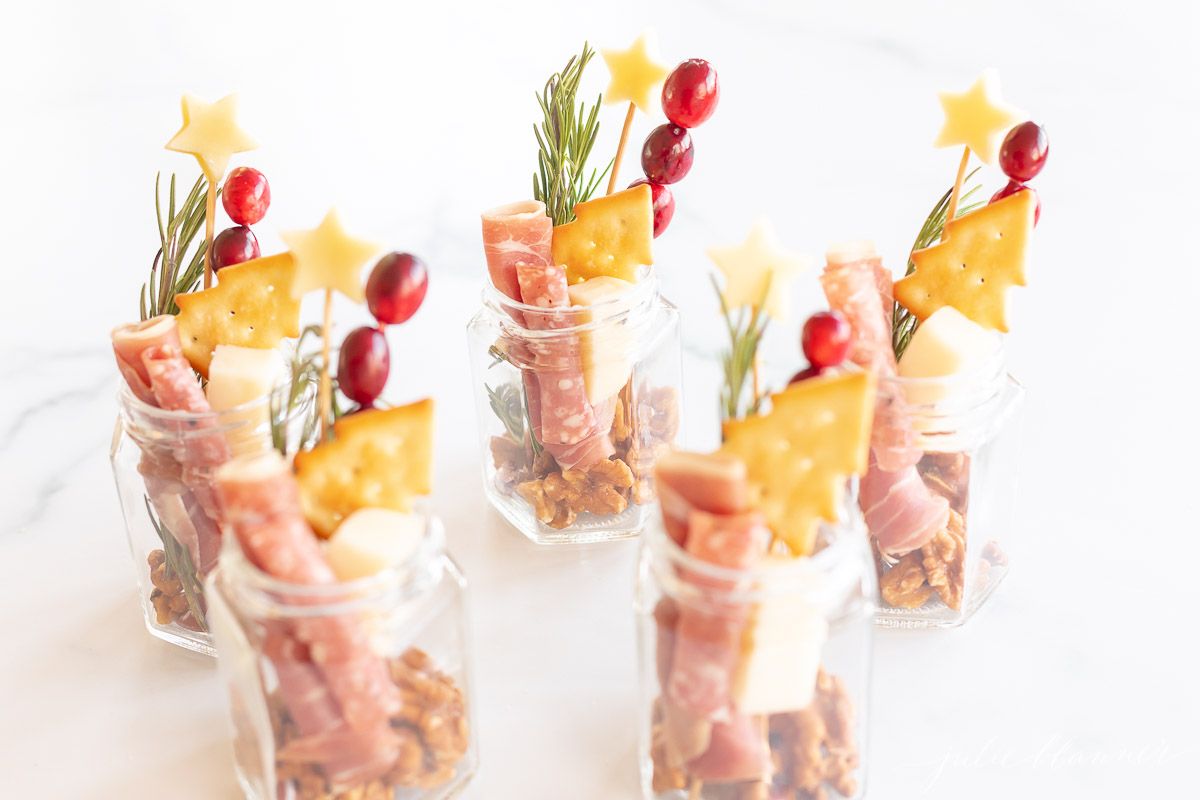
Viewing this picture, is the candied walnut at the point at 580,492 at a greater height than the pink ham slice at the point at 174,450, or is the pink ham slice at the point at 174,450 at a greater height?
the pink ham slice at the point at 174,450

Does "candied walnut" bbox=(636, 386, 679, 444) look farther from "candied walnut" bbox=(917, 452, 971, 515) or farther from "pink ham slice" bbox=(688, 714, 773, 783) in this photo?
"pink ham slice" bbox=(688, 714, 773, 783)

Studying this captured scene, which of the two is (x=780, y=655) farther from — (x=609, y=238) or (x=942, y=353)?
(x=609, y=238)

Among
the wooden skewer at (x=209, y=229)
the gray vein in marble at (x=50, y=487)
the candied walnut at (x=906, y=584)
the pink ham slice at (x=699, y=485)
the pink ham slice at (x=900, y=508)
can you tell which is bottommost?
the candied walnut at (x=906, y=584)

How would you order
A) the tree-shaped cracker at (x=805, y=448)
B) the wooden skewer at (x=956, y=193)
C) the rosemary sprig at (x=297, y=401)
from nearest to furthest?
1. the tree-shaped cracker at (x=805, y=448)
2. the rosemary sprig at (x=297, y=401)
3. the wooden skewer at (x=956, y=193)

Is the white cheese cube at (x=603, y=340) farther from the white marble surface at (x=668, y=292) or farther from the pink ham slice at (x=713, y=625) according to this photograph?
the pink ham slice at (x=713, y=625)

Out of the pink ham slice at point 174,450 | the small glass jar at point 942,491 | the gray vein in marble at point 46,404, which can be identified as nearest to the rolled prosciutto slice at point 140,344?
the pink ham slice at point 174,450

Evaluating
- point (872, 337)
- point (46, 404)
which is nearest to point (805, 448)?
point (872, 337)

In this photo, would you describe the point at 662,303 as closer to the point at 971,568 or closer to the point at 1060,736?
the point at 971,568

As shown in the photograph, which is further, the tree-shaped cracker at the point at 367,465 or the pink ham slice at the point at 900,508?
the pink ham slice at the point at 900,508
